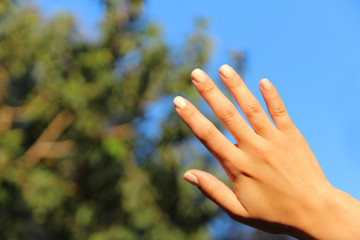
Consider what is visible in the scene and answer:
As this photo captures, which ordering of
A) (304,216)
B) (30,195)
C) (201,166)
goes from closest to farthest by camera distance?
(304,216) < (30,195) < (201,166)

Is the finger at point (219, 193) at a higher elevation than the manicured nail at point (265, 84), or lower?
lower

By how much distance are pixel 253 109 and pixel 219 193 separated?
0.87ft

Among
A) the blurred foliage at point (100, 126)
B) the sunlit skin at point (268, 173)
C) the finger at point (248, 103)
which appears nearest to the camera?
the sunlit skin at point (268, 173)

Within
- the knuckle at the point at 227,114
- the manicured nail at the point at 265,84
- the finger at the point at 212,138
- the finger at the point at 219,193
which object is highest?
the manicured nail at the point at 265,84

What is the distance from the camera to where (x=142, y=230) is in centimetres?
1216

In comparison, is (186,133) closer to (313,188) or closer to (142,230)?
(142,230)

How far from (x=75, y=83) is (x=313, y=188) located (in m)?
9.82

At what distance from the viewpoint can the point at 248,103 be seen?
1.45 metres

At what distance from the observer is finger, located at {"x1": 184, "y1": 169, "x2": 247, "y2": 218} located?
1.42m

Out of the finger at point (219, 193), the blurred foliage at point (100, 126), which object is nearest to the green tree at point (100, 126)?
the blurred foliage at point (100, 126)

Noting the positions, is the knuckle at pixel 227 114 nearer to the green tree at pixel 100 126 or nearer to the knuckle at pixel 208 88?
the knuckle at pixel 208 88

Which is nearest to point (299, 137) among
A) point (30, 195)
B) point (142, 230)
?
point (30, 195)

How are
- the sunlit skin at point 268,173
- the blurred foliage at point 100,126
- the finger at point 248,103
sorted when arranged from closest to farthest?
1. the sunlit skin at point 268,173
2. the finger at point 248,103
3. the blurred foliage at point 100,126

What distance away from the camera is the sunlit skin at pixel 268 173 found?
1313 millimetres
